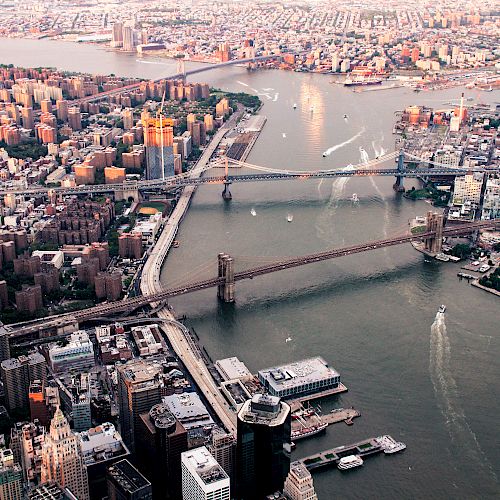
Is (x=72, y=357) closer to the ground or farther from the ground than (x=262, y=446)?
closer to the ground

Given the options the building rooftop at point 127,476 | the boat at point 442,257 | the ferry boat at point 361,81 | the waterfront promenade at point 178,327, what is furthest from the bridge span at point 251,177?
the ferry boat at point 361,81

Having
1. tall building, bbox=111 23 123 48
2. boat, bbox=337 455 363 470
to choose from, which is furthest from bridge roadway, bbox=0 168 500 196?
tall building, bbox=111 23 123 48

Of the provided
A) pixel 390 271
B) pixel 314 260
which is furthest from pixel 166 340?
pixel 390 271

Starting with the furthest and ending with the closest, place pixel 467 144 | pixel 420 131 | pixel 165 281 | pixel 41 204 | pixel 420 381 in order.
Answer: pixel 420 131
pixel 467 144
pixel 41 204
pixel 165 281
pixel 420 381

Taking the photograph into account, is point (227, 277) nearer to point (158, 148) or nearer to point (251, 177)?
point (251, 177)

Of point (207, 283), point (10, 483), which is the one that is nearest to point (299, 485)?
point (10, 483)

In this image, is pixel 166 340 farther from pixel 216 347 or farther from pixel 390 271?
pixel 390 271
